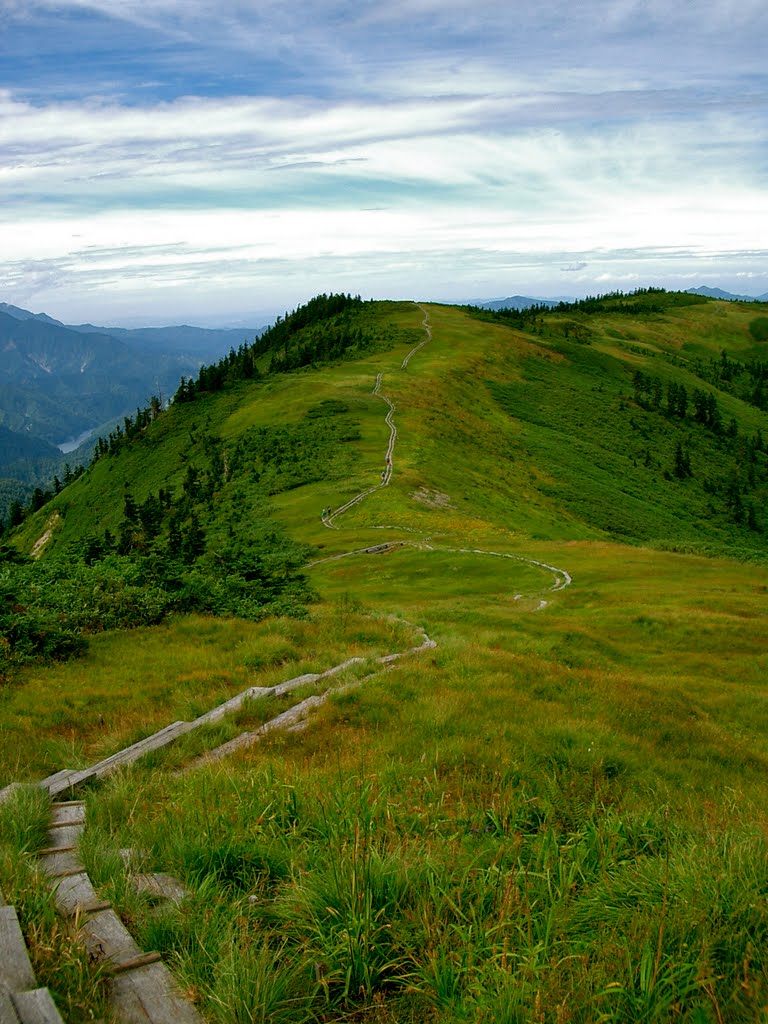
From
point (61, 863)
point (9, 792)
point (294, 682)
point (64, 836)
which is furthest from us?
point (294, 682)

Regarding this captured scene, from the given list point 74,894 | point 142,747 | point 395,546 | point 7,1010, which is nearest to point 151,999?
point 7,1010

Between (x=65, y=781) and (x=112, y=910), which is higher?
(x=112, y=910)

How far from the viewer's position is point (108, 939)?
3945 millimetres

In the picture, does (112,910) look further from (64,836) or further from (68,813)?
(68,813)

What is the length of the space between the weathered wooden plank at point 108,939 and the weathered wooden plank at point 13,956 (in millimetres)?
314

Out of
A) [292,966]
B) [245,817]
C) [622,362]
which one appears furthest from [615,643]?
[622,362]

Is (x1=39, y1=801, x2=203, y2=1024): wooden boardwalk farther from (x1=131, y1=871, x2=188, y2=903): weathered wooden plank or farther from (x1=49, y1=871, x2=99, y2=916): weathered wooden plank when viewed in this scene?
(x1=131, y1=871, x2=188, y2=903): weathered wooden plank

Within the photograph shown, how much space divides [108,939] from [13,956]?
551 mm

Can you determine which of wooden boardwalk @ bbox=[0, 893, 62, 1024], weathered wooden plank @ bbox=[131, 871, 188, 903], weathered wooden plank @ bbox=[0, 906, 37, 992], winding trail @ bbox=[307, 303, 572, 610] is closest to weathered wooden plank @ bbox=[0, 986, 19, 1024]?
wooden boardwalk @ bbox=[0, 893, 62, 1024]

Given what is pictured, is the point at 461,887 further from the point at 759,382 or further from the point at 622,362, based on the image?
the point at 759,382

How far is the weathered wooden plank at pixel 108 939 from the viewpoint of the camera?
376 centimetres

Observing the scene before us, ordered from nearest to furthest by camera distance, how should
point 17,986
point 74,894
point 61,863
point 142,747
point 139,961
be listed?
point 17,986 → point 139,961 → point 74,894 → point 61,863 → point 142,747

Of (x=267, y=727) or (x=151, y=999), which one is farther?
(x=267, y=727)

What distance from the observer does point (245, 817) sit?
5629mm
